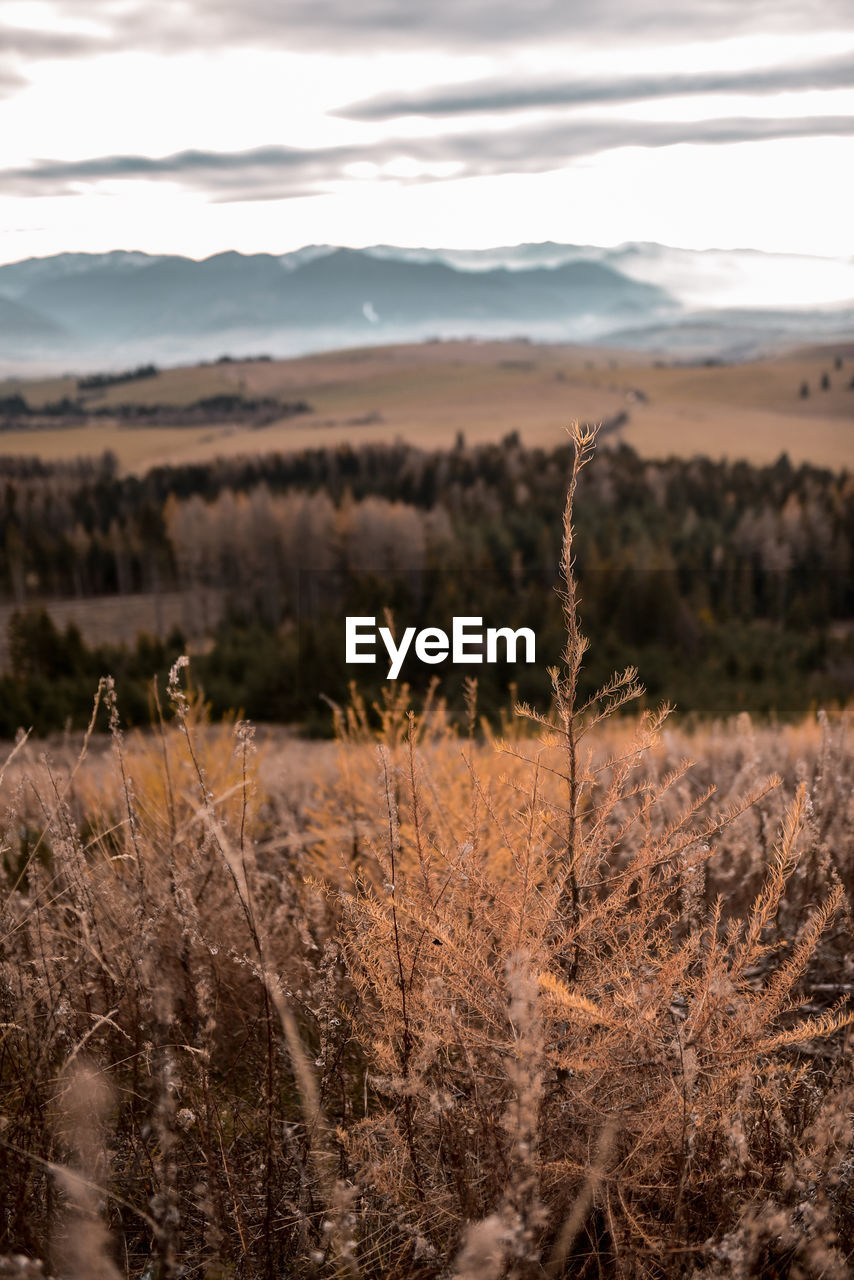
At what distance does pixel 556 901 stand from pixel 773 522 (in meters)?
93.9

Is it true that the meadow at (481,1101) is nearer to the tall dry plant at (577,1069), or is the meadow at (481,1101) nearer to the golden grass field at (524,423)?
the tall dry plant at (577,1069)

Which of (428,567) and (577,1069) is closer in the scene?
(577,1069)

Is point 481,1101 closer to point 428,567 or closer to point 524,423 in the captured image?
point 428,567

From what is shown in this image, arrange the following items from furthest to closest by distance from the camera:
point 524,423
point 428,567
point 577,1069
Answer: point 524,423 → point 428,567 → point 577,1069

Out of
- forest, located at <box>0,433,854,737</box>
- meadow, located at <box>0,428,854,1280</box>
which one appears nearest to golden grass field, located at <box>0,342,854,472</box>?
forest, located at <box>0,433,854,737</box>

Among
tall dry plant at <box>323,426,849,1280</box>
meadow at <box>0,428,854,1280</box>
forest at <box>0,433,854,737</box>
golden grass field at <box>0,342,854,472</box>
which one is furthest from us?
golden grass field at <box>0,342,854,472</box>

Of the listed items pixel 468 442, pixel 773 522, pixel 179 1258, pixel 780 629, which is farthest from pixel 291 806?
pixel 468 442

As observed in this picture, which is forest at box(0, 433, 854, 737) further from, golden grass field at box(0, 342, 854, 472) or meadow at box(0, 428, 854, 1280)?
meadow at box(0, 428, 854, 1280)

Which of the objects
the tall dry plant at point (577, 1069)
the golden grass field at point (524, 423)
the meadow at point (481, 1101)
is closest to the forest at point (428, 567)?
the golden grass field at point (524, 423)

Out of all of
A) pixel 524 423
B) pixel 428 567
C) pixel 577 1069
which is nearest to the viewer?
pixel 577 1069

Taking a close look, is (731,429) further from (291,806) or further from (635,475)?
(291,806)

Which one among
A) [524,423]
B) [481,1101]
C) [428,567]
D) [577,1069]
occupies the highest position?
[524,423]

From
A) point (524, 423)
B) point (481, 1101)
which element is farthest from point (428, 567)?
point (524, 423)

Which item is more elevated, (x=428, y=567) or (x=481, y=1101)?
(x=481, y=1101)
